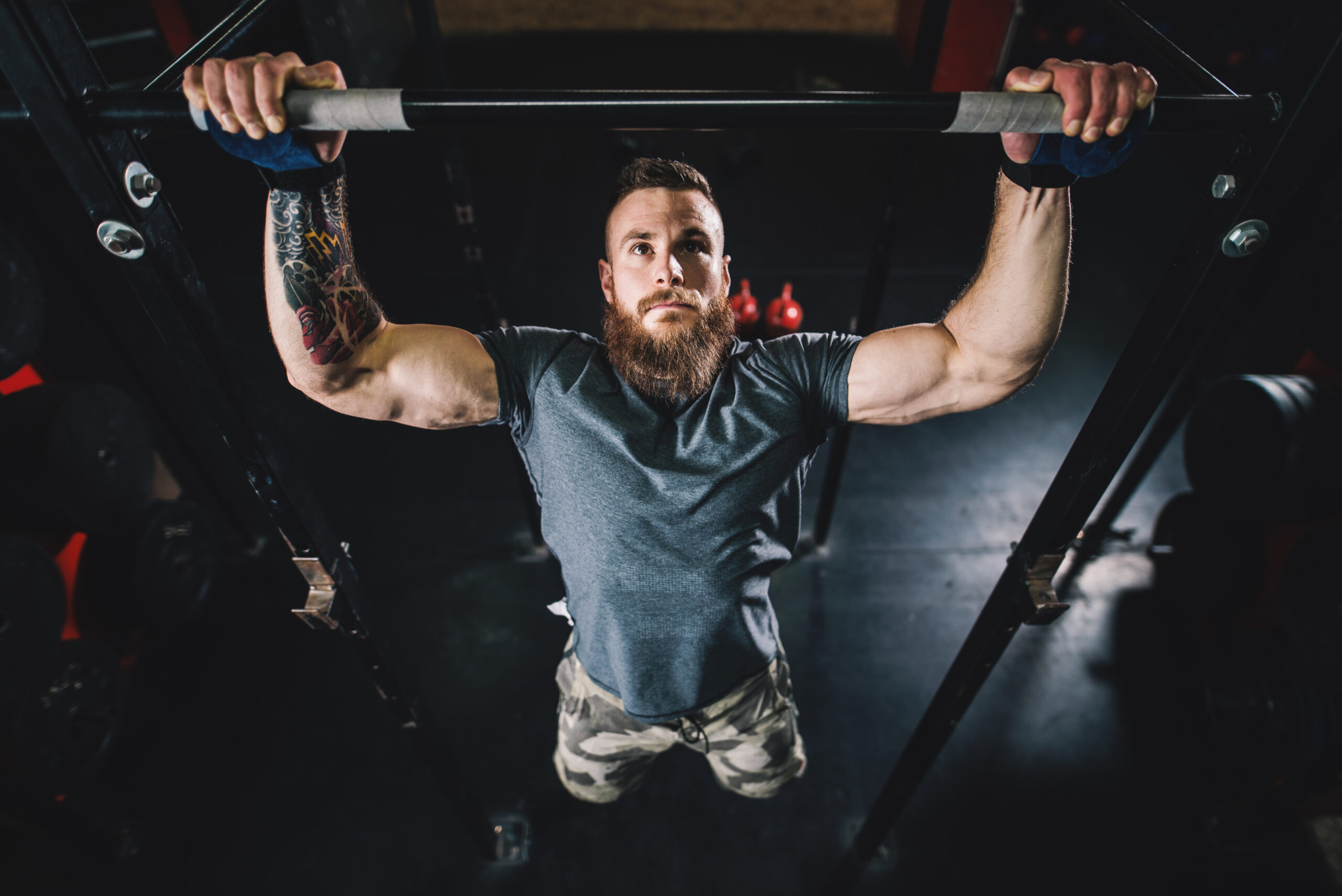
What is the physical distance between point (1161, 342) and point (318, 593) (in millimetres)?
1557

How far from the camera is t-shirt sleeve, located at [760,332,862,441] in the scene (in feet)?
4.96

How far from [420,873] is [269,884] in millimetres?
495

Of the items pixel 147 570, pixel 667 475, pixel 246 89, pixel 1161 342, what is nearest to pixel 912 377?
pixel 1161 342

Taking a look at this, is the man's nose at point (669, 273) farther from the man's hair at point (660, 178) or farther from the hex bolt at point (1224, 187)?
the hex bolt at point (1224, 187)

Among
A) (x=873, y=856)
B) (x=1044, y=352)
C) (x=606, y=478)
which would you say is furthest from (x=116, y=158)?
(x=873, y=856)

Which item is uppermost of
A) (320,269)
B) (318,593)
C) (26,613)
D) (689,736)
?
(320,269)

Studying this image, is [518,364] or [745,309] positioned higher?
[518,364]

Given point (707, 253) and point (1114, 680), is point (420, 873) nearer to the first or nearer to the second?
point (707, 253)

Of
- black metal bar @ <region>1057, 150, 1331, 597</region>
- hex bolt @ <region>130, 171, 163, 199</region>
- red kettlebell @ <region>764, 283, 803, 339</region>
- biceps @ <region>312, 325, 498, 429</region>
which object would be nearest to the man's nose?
biceps @ <region>312, 325, 498, 429</region>

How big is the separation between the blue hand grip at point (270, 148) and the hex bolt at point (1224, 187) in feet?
4.30

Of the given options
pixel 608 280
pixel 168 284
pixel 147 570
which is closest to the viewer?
pixel 168 284

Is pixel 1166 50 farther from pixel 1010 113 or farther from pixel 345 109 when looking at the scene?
pixel 345 109

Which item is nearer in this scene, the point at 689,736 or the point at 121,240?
the point at 121,240

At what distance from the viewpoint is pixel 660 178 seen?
5.50ft
